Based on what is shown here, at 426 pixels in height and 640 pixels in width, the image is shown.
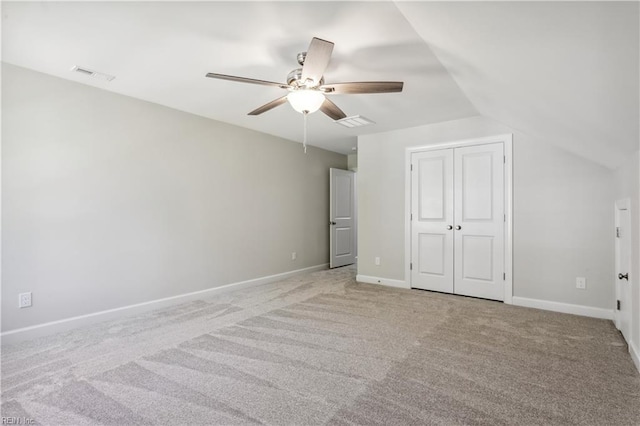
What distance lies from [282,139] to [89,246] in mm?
3170

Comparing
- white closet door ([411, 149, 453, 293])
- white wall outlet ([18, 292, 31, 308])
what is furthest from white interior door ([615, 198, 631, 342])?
white wall outlet ([18, 292, 31, 308])

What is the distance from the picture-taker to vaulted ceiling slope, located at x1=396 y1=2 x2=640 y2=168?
3.92 ft

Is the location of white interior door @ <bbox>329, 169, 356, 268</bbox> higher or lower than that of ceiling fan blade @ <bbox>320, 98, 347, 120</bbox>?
lower

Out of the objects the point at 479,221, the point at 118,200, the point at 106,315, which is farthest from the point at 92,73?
the point at 479,221

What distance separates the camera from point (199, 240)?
4.14 meters

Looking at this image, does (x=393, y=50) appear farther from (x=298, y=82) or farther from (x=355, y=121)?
(x=355, y=121)

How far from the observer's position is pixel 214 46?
2.33 metres

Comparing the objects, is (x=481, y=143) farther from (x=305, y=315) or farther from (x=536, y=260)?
(x=305, y=315)

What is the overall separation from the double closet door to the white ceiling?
86 cm

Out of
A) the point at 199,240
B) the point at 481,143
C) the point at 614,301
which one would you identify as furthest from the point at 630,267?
the point at 199,240

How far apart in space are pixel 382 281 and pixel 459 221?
1.48m

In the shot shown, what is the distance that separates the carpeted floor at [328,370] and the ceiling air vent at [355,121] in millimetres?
2417

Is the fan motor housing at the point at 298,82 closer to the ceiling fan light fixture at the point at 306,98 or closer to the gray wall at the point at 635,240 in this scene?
the ceiling fan light fixture at the point at 306,98

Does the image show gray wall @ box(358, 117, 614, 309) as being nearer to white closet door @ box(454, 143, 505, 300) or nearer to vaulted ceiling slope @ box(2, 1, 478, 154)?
white closet door @ box(454, 143, 505, 300)
